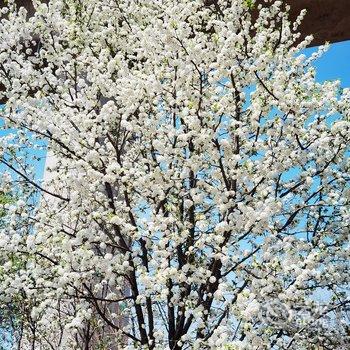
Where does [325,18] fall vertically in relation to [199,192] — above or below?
above

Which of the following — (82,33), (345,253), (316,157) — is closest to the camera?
(345,253)

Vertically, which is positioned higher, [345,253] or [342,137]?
[342,137]

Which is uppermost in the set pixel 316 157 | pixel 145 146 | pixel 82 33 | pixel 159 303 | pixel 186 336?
pixel 82 33

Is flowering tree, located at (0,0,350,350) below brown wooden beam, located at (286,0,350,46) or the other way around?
below

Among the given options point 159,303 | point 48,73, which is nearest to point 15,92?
point 48,73

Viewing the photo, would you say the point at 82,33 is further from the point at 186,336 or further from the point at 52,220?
the point at 186,336

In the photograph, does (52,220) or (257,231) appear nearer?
(257,231)

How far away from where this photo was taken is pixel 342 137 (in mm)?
5988

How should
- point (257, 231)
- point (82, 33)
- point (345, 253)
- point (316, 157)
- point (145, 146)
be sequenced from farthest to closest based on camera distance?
point (82, 33), point (145, 146), point (316, 157), point (345, 253), point (257, 231)

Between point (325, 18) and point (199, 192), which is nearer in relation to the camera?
point (199, 192)

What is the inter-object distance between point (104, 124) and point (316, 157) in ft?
8.28

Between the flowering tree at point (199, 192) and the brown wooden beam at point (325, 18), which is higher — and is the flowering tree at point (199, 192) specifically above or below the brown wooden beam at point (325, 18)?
below

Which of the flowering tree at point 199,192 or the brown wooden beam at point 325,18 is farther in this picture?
the brown wooden beam at point 325,18

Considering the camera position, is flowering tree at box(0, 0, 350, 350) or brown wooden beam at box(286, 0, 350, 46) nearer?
flowering tree at box(0, 0, 350, 350)
